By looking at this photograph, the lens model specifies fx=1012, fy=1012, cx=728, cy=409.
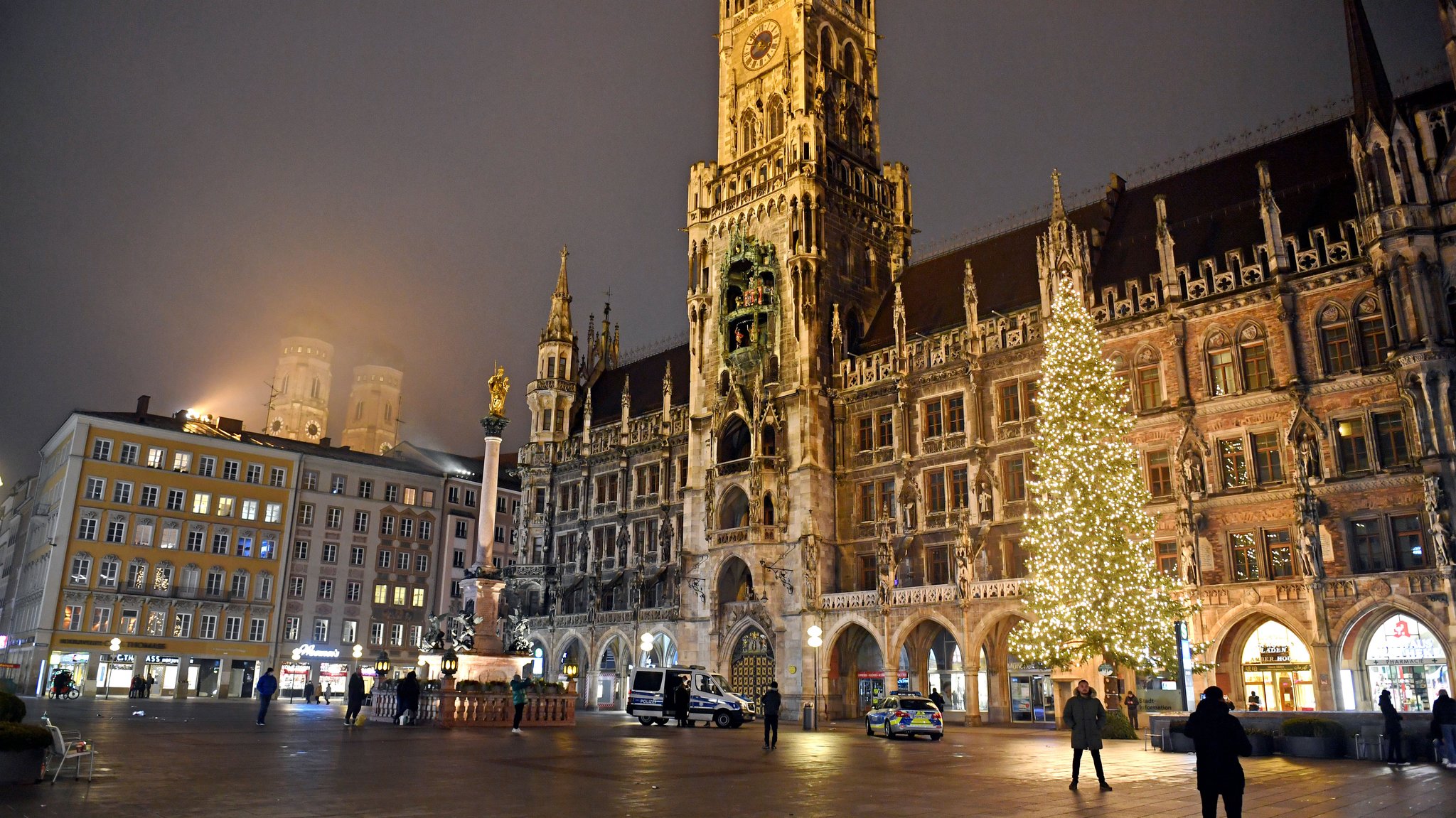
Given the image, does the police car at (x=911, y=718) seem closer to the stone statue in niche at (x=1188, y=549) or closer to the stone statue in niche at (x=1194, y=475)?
the stone statue in niche at (x=1188, y=549)

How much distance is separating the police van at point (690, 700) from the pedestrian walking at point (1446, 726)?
22.2m

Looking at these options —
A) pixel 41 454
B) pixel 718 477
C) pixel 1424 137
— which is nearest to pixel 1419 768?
pixel 1424 137

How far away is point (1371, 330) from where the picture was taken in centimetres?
3456

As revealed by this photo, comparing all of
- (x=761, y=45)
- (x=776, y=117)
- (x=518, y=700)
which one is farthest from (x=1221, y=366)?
(x=761, y=45)

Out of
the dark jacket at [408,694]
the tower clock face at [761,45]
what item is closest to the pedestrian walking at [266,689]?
the dark jacket at [408,694]

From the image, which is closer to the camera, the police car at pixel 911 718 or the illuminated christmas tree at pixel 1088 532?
the police car at pixel 911 718

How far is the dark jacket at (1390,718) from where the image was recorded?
20125mm

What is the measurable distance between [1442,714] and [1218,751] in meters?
12.5

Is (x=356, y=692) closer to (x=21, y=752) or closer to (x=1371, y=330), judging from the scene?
(x=21, y=752)

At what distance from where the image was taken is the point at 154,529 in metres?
63.8

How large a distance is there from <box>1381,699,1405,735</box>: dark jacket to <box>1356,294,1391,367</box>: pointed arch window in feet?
57.6

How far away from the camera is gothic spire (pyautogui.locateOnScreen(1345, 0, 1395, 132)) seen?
117ft

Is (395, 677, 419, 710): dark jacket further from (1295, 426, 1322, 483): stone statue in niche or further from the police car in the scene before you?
(1295, 426, 1322, 483): stone statue in niche

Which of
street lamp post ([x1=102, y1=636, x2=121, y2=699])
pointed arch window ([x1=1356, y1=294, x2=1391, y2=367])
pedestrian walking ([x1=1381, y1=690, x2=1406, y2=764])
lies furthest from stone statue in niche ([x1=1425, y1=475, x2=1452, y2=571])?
street lamp post ([x1=102, y1=636, x2=121, y2=699])
